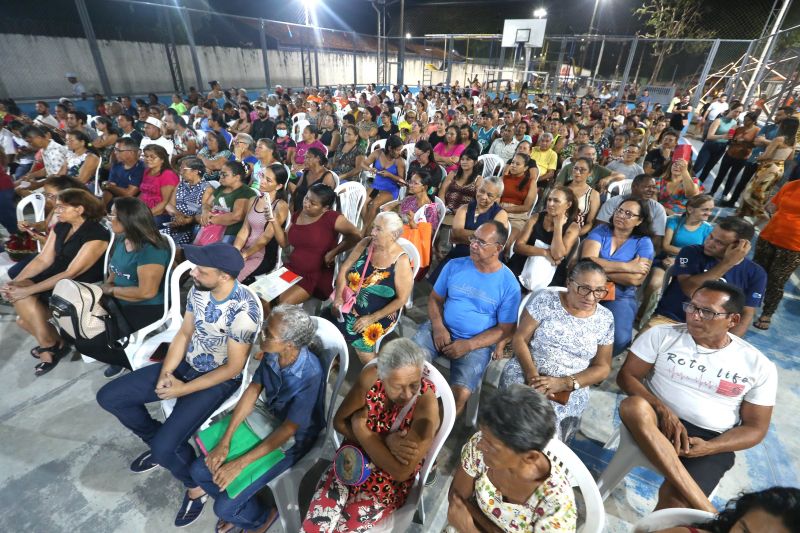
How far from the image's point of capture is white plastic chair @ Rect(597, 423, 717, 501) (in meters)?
1.83

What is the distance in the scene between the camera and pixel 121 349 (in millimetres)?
2418

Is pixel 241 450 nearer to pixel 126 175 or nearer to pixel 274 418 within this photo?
pixel 274 418

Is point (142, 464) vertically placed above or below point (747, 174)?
below

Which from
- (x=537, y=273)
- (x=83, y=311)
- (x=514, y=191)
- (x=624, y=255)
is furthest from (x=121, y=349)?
(x=514, y=191)

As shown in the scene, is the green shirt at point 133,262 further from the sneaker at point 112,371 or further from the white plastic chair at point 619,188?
the white plastic chair at point 619,188

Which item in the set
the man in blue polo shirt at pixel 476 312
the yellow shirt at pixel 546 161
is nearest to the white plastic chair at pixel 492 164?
the yellow shirt at pixel 546 161

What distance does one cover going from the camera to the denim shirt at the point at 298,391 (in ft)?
5.75

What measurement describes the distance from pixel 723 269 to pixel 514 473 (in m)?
2.19

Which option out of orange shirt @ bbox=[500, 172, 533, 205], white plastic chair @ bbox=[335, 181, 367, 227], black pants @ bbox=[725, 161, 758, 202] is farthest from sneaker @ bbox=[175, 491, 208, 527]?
black pants @ bbox=[725, 161, 758, 202]

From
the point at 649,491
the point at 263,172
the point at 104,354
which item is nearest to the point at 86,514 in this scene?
the point at 104,354

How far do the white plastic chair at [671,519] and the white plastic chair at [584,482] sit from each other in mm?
142

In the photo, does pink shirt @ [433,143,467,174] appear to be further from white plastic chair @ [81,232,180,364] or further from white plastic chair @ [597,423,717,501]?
white plastic chair @ [597,423,717,501]

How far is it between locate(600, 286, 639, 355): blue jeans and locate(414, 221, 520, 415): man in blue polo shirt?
0.93 metres

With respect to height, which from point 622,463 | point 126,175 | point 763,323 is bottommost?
point 763,323
